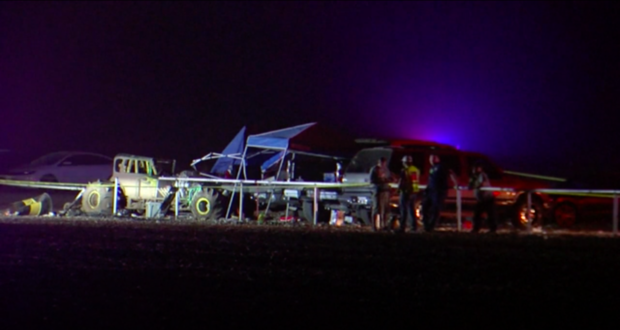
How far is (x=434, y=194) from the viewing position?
16188 mm

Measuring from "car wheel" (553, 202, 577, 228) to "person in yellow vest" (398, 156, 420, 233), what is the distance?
15.2 ft

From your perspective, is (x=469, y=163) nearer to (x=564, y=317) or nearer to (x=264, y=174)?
(x=264, y=174)

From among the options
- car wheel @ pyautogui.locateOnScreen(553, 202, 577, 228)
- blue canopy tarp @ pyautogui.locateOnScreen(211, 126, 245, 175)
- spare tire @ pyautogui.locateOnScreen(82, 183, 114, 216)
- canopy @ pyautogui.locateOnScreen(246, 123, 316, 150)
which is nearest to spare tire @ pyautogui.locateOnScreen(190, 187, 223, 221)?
canopy @ pyautogui.locateOnScreen(246, 123, 316, 150)

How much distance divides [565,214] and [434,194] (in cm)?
468

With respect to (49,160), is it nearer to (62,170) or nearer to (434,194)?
(62,170)

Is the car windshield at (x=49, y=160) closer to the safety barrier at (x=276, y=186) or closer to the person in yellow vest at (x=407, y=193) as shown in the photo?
the safety barrier at (x=276, y=186)

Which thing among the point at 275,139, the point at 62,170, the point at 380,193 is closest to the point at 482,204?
the point at 380,193

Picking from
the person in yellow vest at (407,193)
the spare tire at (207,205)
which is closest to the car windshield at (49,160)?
the spare tire at (207,205)

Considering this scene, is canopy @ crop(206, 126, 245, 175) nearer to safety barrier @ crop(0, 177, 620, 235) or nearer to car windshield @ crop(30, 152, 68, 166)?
safety barrier @ crop(0, 177, 620, 235)

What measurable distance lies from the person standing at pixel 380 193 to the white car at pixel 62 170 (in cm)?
1327

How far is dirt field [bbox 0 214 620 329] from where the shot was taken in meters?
7.86

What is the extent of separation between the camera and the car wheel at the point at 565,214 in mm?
19172

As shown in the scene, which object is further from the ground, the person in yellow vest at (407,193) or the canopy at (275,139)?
the canopy at (275,139)

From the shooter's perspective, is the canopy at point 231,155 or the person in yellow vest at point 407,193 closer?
the person in yellow vest at point 407,193
